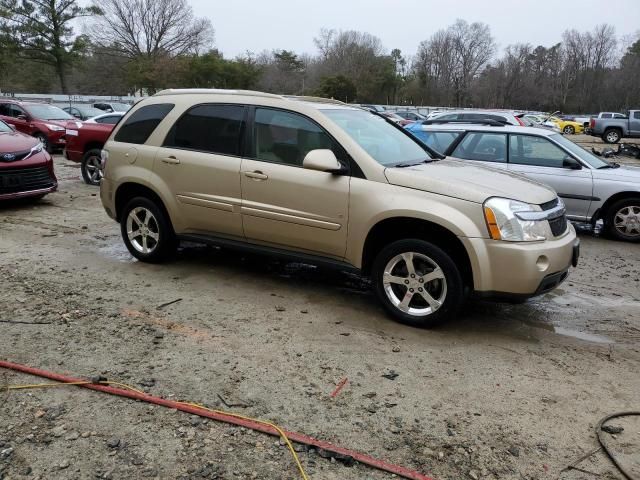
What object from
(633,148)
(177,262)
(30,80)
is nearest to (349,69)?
(30,80)

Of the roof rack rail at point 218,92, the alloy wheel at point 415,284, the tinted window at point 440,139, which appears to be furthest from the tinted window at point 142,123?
the tinted window at point 440,139

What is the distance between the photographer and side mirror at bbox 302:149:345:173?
14.2 ft

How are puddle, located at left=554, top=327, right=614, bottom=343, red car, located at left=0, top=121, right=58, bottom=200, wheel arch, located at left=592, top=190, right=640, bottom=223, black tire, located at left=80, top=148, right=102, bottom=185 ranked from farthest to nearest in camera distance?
black tire, located at left=80, top=148, right=102, bottom=185 → red car, located at left=0, top=121, right=58, bottom=200 → wheel arch, located at left=592, top=190, right=640, bottom=223 → puddle, located at left=554, top=327, right=614, bottom=343

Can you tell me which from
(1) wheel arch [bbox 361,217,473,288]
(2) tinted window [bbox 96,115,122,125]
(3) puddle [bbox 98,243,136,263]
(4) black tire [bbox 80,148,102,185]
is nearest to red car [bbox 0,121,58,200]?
(4) black tire [bbox 80,148,102,185]

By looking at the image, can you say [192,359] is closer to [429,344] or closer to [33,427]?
[33,427]

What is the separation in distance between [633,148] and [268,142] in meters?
18.4

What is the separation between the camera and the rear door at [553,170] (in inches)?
299

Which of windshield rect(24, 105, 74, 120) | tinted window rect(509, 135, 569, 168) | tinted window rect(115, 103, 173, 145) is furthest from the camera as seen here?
windshield rect(24, 105, 74, 120)

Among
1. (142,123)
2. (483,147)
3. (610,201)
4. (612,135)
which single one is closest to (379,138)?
(142,123)

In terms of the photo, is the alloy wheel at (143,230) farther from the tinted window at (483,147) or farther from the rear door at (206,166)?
the tinted window at (483,147)

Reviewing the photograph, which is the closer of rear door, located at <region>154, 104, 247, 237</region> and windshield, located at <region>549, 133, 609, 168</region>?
rear door, located at <region>154, 104, 247, 237</region>

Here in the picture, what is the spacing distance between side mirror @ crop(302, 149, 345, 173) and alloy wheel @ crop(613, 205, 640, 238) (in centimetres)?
520

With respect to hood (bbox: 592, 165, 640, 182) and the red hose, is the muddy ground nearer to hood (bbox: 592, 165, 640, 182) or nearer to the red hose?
the red hose

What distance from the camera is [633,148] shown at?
18828 millimetres
